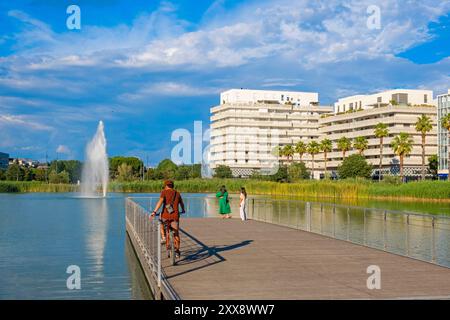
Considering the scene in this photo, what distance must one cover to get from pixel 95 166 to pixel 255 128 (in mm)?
79195

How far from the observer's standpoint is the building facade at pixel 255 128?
5758 inches

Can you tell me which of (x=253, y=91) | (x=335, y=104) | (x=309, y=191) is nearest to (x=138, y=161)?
(x=253, y=91)

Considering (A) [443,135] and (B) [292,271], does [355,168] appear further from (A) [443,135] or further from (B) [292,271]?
(B) [292,271]

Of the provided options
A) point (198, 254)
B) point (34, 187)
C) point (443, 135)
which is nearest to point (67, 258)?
point (198, 254)

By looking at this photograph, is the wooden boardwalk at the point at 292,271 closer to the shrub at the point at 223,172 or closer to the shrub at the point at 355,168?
the shrub at the point at 355,168

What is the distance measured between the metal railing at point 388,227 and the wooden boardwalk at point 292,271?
3.20 ft

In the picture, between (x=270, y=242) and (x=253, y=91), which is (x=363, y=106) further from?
(x=270, y=242)

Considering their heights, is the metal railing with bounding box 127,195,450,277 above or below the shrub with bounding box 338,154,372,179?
below

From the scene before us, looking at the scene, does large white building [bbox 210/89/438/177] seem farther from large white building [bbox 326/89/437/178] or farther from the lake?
the lake

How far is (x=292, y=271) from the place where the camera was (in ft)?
43.7

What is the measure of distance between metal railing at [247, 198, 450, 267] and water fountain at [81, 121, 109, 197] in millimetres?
45970

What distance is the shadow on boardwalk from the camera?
13855mm

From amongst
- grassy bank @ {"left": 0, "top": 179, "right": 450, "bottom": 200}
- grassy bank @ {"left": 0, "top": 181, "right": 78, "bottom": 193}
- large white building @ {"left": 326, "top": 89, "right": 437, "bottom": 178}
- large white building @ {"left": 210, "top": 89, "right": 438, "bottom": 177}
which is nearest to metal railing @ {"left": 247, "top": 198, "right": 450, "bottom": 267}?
grassy bank @ {"left": 0, "top": 179, "right": 450, "bottom": 200}

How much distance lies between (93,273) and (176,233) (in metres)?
5.11
